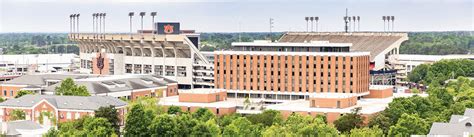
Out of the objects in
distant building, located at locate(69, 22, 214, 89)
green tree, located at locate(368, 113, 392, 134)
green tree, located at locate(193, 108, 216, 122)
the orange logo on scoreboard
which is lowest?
green tree, located at locate(368, 113, 392, 134)

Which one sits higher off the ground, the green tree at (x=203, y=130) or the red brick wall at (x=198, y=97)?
the red brick wall at (x=198, y=97)

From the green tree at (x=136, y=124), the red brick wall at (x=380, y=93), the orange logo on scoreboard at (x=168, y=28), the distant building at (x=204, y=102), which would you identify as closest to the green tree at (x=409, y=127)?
the green tree at (x=136, y=124)

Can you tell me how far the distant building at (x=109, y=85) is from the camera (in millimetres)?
121312

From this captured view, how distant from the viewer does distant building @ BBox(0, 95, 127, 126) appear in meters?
101

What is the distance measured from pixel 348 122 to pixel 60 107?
3184 cm

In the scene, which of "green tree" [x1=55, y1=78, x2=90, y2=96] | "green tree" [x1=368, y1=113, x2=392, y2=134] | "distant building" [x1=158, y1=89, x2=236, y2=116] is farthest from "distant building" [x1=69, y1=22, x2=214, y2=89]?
"green tree" [x1=368, y1=113, x2=392, y2=134]

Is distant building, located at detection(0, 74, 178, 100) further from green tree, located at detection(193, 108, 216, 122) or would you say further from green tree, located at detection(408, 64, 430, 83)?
green tree, located at detection(408, 64, 430, 83)

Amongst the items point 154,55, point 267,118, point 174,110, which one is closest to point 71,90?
point 174,110

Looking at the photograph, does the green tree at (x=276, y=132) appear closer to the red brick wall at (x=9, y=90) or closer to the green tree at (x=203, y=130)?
the green tree at (x=203, y=130)

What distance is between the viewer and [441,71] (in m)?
168

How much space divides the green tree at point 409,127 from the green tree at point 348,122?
970 centimetres

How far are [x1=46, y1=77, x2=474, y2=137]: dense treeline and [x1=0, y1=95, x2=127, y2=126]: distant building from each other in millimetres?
9813

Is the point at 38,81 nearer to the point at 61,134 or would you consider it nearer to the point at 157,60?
the point at 157,60

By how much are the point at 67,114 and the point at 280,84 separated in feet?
102
